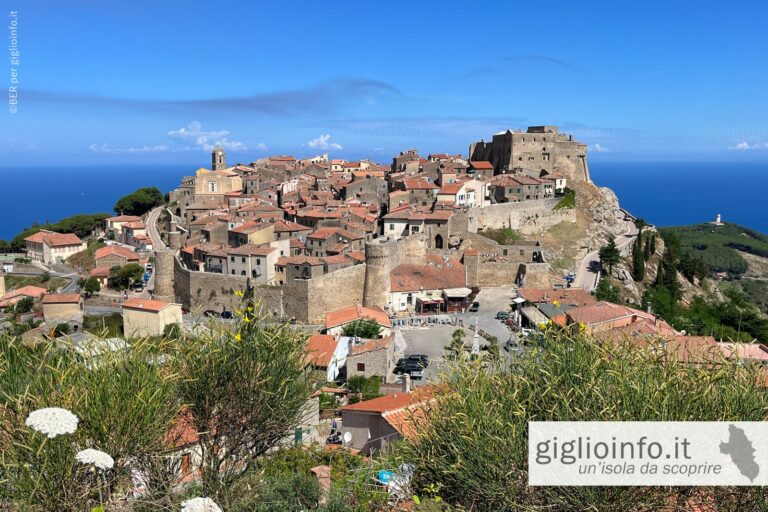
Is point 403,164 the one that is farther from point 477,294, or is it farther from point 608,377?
point 608,377

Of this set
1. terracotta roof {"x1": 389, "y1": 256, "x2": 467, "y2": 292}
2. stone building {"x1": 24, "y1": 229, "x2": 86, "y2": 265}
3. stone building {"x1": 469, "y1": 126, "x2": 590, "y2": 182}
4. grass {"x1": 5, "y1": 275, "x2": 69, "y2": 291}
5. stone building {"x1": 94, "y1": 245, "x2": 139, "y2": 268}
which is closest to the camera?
terracotta roof {"x1": 389, "y1": 256, "x2": 467, "y2": 292}

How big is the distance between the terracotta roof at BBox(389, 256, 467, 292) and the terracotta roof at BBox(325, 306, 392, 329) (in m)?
3.84

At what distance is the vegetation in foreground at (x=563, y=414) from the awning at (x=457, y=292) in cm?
2407

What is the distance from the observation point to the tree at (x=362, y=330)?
2797cm

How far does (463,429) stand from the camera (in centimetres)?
941

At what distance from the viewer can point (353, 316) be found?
97.8 feet

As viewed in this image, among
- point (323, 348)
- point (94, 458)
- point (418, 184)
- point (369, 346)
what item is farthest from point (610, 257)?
point (94, 458)

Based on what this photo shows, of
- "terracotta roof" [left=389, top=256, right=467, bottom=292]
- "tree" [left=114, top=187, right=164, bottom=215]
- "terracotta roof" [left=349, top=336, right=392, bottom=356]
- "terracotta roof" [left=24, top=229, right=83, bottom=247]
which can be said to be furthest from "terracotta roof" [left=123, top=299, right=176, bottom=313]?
"tree" [left=114, top=187, right=164, bottom=215]

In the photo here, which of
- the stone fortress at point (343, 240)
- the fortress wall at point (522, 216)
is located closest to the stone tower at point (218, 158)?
the stone fortress at point (343, 240)

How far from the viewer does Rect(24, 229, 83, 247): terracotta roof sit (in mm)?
53688

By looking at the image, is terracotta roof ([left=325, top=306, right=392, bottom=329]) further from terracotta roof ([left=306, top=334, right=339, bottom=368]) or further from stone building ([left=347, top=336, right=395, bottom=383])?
stone building ([left=347, top=336, right=395, bottom=383])

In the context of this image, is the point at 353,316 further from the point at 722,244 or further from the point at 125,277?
the point at 722,244

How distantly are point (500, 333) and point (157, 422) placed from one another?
23.0 metres

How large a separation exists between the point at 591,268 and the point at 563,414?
116ft
